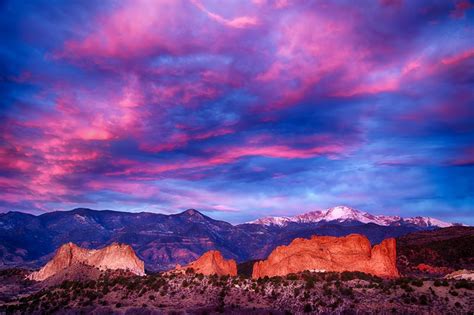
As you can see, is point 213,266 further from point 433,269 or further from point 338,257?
point 433,269

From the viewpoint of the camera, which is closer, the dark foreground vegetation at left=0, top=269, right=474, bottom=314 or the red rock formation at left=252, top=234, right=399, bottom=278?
the dark foreground vegetation at left=0, top=269, right=474, bottom=314

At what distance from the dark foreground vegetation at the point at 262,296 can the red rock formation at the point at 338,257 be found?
5.67 m

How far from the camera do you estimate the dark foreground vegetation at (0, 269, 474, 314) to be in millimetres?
66500

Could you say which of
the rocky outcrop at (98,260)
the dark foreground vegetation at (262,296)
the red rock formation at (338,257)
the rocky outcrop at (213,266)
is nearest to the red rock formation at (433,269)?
the red rock formation at (338,257)

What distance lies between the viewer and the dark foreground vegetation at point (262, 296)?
66500 millimetres

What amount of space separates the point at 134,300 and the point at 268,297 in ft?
90.6

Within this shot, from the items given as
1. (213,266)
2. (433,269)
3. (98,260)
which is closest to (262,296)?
(213,266)

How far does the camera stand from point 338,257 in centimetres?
9588

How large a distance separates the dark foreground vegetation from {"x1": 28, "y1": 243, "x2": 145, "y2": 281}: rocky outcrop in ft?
112

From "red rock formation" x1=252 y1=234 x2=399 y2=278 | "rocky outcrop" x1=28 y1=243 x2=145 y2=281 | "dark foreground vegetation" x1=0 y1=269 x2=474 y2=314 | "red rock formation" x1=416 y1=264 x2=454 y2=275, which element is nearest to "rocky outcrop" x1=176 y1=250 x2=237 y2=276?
"red rock formation" x1=252 y1=234 x2=399 y2=278

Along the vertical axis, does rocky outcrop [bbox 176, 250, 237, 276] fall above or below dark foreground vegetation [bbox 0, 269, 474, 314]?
above

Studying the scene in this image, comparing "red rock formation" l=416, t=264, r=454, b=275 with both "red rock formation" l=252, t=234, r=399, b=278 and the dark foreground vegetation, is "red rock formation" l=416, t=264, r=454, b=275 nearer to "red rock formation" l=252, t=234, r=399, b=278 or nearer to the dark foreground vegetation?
"red rock formation" l=252, t=234, r=399, b=278

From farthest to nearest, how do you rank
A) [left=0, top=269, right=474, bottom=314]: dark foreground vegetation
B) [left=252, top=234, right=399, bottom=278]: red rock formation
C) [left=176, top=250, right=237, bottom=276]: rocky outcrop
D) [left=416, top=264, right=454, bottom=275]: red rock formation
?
[left=416, top=264, right=454, bottom=275]: red rock formation < [left=176, top=250, right=237, bottom=276]: rocky outcrop < [left=252, top=234, right=399, bottom=278]: red rock formation < [left=0, top=269, right=474, bottom=314]: dark foreground vegetation

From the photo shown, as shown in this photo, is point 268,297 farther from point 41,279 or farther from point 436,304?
point 41,279
